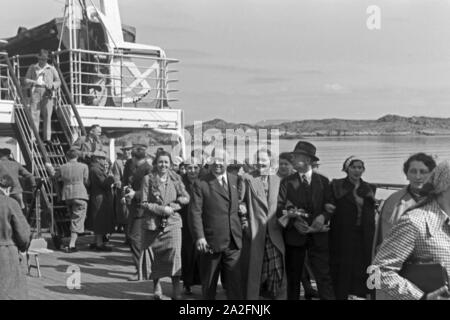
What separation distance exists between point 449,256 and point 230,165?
5.35 meters

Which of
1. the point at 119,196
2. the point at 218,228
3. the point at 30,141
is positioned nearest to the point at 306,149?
the point at 218,228

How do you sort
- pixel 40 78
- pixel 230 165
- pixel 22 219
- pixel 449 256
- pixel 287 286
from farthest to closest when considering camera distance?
pixel 40 78
pixel 230 165
pixel 287 286
pixel 22 219
pixel 449 256

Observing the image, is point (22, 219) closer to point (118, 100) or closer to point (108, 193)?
point (108, 193)

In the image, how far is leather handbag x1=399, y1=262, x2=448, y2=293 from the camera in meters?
3.69

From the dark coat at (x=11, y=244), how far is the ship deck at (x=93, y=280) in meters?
2.00

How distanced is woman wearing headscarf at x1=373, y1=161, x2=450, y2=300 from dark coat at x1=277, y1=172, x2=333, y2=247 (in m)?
3.72

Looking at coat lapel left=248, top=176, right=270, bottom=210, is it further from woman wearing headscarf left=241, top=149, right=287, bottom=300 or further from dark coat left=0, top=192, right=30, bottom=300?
dark coat left=0, top=192, right=30, bottom=300

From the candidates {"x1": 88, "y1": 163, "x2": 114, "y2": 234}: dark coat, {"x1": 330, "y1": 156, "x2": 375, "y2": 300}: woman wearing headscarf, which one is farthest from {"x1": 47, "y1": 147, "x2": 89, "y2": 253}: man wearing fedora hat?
{"x1": 330, "y1": 156, "x2": 375, "y2": 300}: woman wearing headscarf

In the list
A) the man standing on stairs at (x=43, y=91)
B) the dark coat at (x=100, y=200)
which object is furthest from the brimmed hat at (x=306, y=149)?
the man standing on stairs at (x=43, y=91)

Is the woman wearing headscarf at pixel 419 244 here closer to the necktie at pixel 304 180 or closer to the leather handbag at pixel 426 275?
the leather handbag at pixel 426 275

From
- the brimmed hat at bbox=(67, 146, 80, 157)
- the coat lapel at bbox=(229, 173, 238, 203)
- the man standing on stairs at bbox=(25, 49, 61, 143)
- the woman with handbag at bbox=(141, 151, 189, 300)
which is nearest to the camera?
Result: the coat lapel at bbox=(229, 173, 238, 203)

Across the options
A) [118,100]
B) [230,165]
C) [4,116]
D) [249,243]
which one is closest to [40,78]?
[4,116]

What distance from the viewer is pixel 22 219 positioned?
6.35 meters

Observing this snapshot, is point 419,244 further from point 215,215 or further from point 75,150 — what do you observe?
point 75,150
